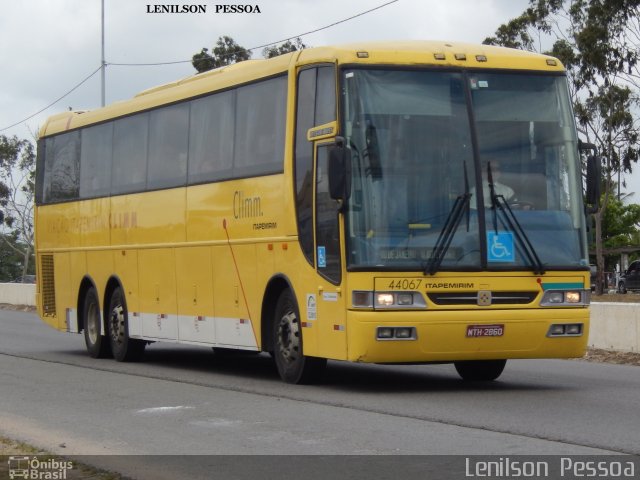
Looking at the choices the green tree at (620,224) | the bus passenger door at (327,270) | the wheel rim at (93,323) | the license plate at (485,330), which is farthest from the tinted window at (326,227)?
the green tree at (620,224)

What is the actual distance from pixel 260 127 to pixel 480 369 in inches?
150

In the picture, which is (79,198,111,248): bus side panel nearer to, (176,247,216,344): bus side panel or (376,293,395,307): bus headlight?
(176,247,216,344): bus side panel

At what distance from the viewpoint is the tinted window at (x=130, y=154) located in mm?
19703

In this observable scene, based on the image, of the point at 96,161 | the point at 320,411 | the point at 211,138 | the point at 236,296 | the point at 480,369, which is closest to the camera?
the point at 320,411

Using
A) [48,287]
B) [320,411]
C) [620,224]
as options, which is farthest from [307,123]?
[620,224]

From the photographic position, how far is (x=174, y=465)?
9.30 m

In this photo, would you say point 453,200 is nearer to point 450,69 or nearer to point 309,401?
point 450,69

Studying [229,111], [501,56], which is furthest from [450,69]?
[229,111]

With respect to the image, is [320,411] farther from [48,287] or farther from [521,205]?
[48,287]

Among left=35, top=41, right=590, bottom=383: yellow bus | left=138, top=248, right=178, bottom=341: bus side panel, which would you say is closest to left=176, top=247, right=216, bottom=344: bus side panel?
left=138, top=248, right=178, bottom=341: bus side panel

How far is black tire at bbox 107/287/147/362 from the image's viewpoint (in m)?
20.3

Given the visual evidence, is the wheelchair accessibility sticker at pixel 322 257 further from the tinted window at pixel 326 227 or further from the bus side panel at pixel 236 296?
the bus side panel at pixel 236 296

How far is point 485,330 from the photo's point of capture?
45.2 ft

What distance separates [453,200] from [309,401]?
254 centimetres
